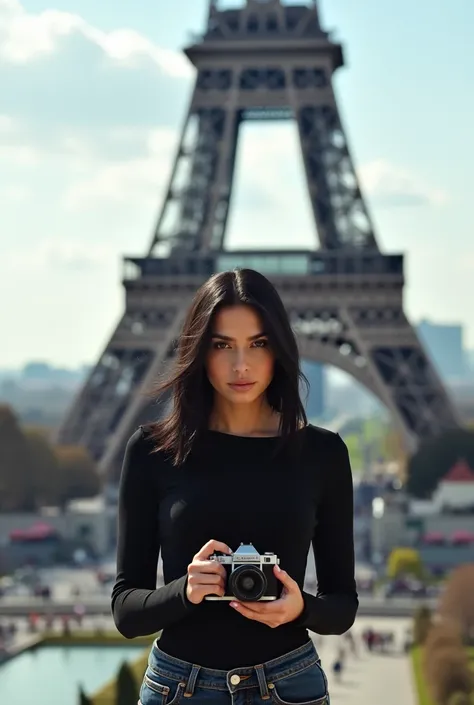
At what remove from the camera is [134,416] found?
44219mm

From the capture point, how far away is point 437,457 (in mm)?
43750

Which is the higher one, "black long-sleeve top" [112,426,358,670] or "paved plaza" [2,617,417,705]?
"paved plaza" [2,617,417,705]

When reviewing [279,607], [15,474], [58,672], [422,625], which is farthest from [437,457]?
[279,607]

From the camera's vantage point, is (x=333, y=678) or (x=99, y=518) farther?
(x=99, y=518)

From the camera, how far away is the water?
24297mm

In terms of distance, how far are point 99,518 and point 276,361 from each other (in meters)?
39.2

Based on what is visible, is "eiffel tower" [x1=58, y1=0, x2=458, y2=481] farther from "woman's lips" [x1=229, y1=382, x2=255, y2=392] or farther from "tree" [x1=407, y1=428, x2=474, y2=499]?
"woman's lips" [x1=229, y1=382, x2=255, y2=392]

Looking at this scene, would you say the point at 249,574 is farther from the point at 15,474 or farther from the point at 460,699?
the point at 15,474

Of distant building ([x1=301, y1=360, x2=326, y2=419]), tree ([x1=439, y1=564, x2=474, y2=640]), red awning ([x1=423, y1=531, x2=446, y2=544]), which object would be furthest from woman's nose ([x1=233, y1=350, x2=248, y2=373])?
distant building ([x1=301, y1=360, x2=326, y2=419])

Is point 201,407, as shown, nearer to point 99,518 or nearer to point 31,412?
point 99,518

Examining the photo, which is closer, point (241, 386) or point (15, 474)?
point (241, 386)

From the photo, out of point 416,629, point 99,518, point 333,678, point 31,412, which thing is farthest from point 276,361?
point 31,412

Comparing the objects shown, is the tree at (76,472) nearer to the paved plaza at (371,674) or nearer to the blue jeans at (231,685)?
the paved plaza at (371,674)

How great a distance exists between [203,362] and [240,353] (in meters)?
0.13
